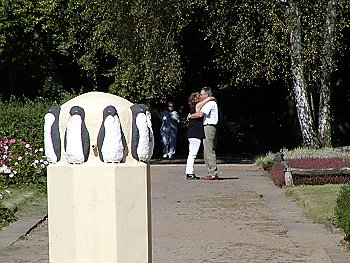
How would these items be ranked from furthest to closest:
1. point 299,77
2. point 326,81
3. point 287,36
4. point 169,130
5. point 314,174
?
point 169,130 → point 326,81 → point 299,77 → point 287,36 → point 314,174

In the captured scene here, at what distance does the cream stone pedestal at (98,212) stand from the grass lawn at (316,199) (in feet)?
20.8

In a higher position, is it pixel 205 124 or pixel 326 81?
pixel 326 81

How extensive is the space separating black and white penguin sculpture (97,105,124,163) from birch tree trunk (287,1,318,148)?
47.9ft

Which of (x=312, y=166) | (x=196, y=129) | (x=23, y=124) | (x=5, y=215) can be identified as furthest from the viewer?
(x=196, y=129)

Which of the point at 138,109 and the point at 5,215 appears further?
the point at 5,215

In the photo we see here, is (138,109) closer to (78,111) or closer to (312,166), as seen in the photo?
(78,111)

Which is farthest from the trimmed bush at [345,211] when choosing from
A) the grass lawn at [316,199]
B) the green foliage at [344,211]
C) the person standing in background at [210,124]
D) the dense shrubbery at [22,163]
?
the person standing in background at [210,124]

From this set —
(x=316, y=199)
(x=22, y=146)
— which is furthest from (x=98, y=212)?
(x=22, y=146)

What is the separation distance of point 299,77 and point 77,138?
52.7ft

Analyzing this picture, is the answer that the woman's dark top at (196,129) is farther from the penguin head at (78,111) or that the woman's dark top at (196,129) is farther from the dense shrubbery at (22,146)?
the penguin head at (78,111)

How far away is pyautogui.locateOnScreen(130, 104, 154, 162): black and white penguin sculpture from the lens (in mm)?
4020

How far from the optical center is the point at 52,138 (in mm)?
4043

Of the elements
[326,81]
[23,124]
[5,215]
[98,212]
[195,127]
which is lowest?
[5,215]

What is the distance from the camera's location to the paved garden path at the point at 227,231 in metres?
8.08
